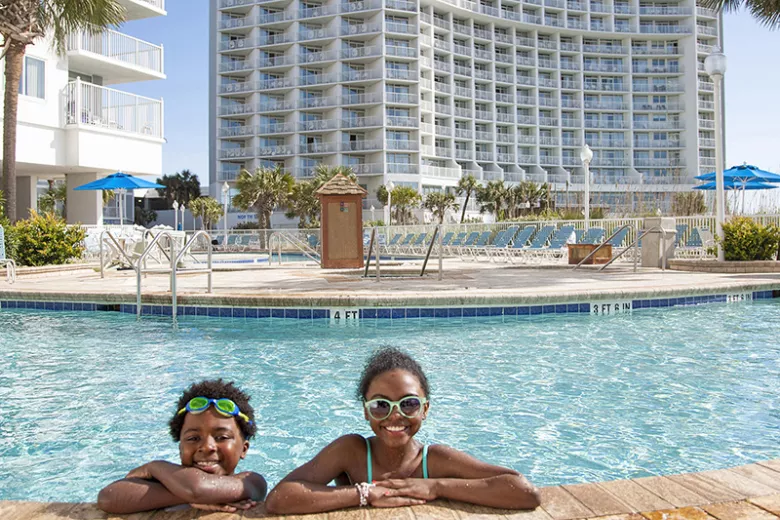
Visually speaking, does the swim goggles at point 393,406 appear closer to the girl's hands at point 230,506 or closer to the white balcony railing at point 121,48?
the girl's hands at point 230,506

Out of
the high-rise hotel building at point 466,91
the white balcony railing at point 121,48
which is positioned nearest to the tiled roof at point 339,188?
the white balcony railing at point 121,48

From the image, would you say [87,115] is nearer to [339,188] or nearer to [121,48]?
[121,48]

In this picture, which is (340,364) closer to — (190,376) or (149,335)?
(190,376)

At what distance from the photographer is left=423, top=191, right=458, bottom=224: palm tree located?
53906 mm

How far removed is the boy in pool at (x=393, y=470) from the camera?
2.00m

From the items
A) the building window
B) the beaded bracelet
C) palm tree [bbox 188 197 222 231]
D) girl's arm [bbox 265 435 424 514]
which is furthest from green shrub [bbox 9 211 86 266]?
palm tree [bbox 188 197 222 231]

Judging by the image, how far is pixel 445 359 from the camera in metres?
5.86

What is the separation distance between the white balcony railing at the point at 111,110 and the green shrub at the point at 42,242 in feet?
16.9

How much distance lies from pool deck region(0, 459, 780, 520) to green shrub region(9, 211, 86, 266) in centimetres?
1299

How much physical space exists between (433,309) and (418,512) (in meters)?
5.99

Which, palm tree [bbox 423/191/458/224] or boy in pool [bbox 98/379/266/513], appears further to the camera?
palm tree [bbox 423/191/458/224]

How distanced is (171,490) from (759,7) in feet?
62.0

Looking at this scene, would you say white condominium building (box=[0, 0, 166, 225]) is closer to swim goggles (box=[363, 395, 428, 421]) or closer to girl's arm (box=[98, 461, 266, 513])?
girl's arm (box=[98, 461, 266, 513])

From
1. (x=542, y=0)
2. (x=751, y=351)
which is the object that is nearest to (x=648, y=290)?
(x=751, y=351)
